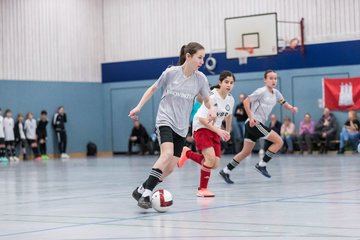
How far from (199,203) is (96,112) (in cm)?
2730

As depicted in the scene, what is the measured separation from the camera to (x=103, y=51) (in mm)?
37000

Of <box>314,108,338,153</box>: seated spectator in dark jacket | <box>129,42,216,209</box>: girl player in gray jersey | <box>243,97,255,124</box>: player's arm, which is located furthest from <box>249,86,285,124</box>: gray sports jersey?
<box>314,108,338,153</box>: seated spectator in dark jacket

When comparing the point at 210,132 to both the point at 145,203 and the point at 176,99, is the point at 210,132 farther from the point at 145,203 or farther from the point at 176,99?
the point at 145,203

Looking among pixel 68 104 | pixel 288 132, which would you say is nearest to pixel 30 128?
pixel 68 104

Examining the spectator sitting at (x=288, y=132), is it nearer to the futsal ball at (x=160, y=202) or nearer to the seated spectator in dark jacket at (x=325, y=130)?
the seated spectator in dark jacket at (x=325, y=130)

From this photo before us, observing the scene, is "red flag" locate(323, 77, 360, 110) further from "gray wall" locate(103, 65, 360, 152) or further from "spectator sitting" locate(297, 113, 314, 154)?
"spectator sitting" locate(297, 113, 314, 154)

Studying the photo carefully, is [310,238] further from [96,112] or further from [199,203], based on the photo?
[96,112]

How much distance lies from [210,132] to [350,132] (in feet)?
57.2

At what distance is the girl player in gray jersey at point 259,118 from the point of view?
13703mm

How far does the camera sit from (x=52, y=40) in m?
34.3

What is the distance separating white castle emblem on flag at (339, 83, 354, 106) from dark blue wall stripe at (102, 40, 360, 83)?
98 cm

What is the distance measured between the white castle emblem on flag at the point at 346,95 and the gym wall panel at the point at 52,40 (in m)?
12.9

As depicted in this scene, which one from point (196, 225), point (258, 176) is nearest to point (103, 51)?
point (258, 176)

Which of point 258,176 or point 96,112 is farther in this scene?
point 96,112
